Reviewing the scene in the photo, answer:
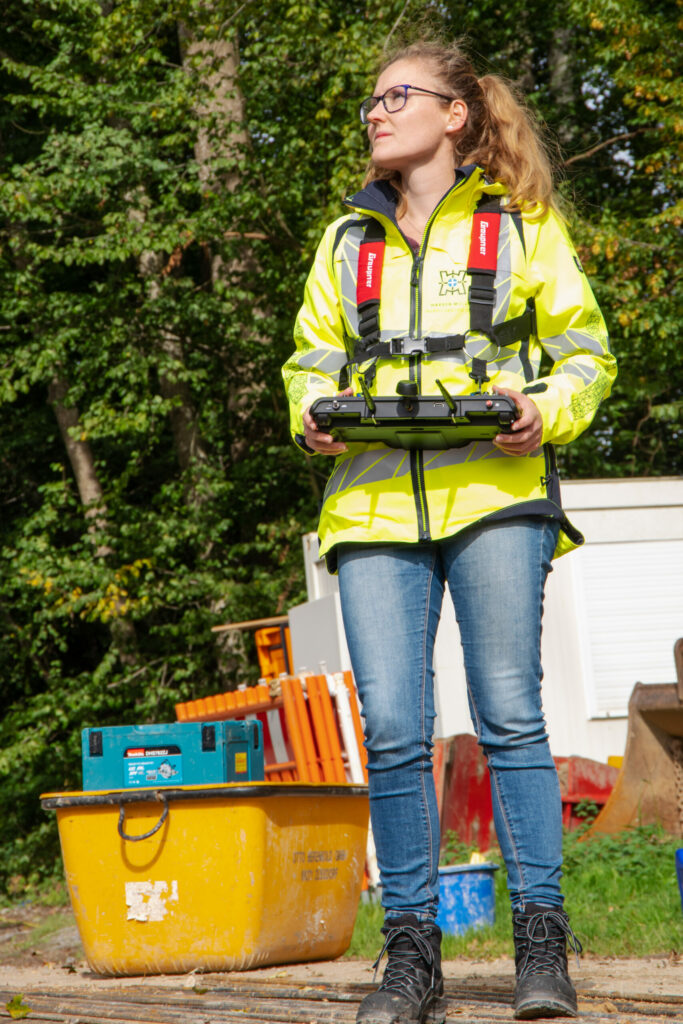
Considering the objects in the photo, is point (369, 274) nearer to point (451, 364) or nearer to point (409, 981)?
A: point (451, 364)

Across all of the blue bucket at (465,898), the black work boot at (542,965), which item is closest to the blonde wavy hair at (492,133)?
the black work boot at (542,965)

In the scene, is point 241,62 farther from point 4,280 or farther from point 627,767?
point 627,767

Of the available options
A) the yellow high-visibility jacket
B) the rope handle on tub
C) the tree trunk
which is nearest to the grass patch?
the rope handle on tub

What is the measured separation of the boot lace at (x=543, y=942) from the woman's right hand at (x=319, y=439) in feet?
3.59

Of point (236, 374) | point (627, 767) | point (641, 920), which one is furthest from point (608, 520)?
point (236, 374)

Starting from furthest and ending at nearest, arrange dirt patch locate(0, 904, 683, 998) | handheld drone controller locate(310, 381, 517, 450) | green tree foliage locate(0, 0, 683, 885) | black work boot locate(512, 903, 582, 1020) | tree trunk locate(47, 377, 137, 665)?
tree trunk locate(47, 377, 137, 665) < green tree foliage locate(0, 0, 683, 885) < dirt patch locate(0, 904, 683, 998) < handheld drone controller locate(310, 381, 517, 450) < black work boot locate(512, 903, 582, 1020)

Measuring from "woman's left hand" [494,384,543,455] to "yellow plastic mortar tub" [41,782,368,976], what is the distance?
2.53 m

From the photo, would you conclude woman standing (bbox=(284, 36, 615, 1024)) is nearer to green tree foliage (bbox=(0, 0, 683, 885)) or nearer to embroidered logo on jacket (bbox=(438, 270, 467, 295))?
embroidered logo on jacket (bbox=(438, 270, 467, 295))

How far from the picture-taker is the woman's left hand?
2.54 m

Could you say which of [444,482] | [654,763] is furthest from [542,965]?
[654,763]

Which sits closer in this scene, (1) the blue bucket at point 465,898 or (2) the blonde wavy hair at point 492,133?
(2) the blonde wavy hair at point 492,133

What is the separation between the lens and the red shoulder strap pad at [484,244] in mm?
2723

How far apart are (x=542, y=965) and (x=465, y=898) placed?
339 cm

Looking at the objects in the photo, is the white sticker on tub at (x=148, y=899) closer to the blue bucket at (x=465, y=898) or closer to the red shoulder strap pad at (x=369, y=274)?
the blue bucket at (x=465, y=898)
